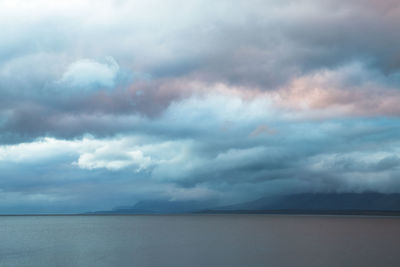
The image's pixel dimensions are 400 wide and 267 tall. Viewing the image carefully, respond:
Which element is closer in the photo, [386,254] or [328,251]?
[386,254]

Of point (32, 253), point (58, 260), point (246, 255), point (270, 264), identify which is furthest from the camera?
point (32, 253)

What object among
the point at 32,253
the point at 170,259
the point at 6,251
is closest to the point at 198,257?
the point at 170,259

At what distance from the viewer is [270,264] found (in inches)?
2640

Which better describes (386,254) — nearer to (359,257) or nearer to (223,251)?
(359,257)

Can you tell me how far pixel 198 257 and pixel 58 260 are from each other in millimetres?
25702

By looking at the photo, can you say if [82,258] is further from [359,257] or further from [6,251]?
[359,257]

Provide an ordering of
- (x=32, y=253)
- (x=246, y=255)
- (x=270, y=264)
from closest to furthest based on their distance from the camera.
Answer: (x=270, y=264)
(x=246, y=255)
(x=32, y=253)

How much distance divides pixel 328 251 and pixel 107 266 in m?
46.5

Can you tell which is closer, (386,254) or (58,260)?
(58,260)

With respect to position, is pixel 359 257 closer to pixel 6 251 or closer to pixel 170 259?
pixel 170 259

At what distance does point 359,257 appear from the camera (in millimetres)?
75500

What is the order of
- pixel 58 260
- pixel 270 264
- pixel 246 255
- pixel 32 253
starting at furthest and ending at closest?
pixel 32 253 < pixel 246 255 < pixel 58 260 < pixel 270 264

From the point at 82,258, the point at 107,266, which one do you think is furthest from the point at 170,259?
the point at 82,258

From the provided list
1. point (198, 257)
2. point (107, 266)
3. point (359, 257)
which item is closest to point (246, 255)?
point (198, 257)
